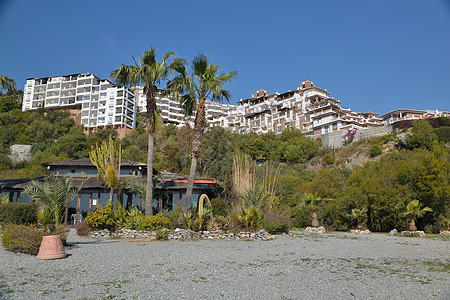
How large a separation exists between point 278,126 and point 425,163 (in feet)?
204

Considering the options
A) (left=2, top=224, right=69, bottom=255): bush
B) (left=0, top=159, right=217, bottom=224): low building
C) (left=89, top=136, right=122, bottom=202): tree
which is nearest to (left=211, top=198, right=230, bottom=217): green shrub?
(left=0, top=159, right=217, bottom=224): low building

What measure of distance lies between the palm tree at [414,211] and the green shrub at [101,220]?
45.8 ft

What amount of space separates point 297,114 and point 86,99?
160ft

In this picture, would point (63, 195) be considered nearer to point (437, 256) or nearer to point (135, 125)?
point (437, 256)

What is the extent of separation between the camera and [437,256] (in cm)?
901

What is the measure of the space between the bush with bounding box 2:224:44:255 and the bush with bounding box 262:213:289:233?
9002 mm

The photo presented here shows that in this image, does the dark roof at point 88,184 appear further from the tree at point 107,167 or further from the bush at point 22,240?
the bush at point 22,240

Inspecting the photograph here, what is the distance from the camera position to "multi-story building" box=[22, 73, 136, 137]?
7100 centimetres

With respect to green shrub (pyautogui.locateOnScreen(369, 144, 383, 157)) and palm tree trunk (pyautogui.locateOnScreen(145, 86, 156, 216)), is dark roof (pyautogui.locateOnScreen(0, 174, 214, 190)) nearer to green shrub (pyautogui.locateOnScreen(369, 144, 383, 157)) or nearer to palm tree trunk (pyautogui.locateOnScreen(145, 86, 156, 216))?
palm tree trunk (pyautogui.locateOnScreen(145, 86, 156, 216))

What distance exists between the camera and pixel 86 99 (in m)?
74.2

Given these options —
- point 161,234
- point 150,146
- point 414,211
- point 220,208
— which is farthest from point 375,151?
point 161,234

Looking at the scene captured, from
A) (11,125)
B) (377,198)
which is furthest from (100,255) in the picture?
(11,125)

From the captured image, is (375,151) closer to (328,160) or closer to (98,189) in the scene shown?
(328,160)

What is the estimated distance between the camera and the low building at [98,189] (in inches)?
685
